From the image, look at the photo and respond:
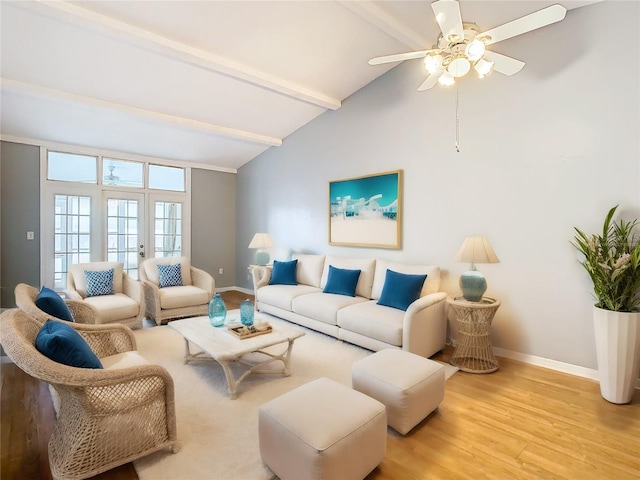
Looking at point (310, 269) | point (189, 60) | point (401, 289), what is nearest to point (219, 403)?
point (401, 289)

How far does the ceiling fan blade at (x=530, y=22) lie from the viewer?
5.87ft

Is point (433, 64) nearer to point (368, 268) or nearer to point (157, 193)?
point (368, 268)

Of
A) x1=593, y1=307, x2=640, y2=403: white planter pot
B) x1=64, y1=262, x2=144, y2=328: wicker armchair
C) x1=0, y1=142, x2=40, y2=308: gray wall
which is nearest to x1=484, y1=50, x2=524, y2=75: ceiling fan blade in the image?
x1=593, y1=307, x2=640, y2=403: white planter pot

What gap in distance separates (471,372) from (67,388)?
9.97ft

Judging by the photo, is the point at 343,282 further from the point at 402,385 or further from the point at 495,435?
the point at 495,435

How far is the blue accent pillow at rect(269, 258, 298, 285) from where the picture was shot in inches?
195

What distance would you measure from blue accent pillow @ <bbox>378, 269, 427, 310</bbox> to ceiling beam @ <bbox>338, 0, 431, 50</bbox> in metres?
2.55

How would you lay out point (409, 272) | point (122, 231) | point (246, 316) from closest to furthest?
point (246, 316), point (409, 272), point (122, 231)

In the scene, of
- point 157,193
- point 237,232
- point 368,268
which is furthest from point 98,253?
point 368,268

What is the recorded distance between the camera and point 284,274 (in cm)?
495

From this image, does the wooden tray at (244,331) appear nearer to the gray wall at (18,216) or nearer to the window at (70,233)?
the window at (70,233)

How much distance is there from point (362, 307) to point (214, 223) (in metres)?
4.43

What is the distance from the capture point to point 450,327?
371 cm

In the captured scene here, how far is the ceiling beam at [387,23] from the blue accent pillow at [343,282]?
2.73 metres
